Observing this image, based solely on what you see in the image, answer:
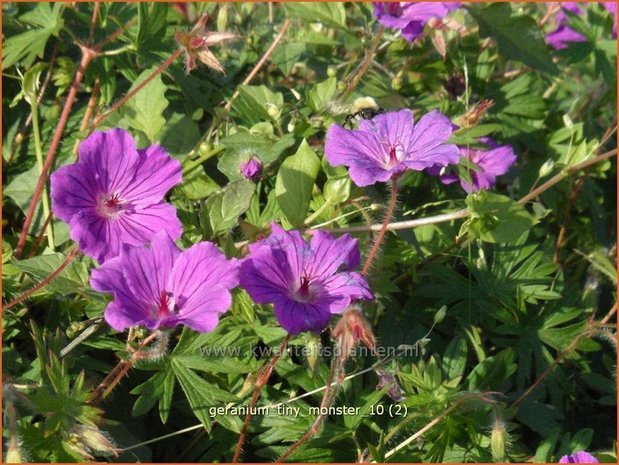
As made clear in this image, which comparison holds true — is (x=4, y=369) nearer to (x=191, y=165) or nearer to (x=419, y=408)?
(x=191, y=165)

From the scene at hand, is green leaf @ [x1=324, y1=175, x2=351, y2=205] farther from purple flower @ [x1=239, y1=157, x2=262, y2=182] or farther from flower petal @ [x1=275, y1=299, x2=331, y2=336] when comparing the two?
flower petal @ [x1=275, y1=299, x2=331, y2=336]

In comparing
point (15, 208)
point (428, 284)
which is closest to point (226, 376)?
point (428, 284)

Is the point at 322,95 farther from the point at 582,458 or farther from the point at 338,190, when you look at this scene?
the point at 582,458

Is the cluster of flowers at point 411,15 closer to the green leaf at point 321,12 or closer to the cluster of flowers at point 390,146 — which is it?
the green leaf at point 321,12

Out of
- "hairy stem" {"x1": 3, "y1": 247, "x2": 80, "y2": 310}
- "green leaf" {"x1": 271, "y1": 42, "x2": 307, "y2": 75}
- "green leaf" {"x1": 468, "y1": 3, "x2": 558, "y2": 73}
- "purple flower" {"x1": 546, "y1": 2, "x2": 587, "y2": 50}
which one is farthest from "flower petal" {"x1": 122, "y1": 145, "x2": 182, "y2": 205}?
"purple flower" {"x1": 546, "y1": 2, "x2": 587, "y2": 50}

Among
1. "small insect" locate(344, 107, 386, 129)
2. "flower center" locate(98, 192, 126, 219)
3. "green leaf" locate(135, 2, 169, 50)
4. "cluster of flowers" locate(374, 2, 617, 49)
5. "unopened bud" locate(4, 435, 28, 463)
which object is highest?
"cluster of flowers" locate(374, 2, 617, 49)

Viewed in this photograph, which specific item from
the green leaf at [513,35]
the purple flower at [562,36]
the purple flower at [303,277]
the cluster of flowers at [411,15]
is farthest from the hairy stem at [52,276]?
the purple flower at [562,36]
